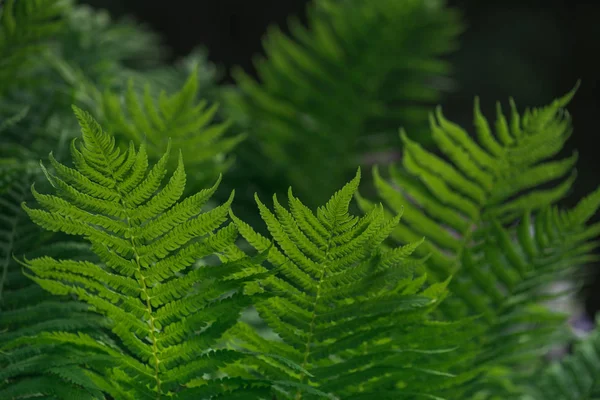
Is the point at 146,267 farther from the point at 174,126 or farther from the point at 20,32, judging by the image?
the point at 20,32

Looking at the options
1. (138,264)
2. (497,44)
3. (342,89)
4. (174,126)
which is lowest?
(138,264)

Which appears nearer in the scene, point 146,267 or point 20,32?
point 146,267

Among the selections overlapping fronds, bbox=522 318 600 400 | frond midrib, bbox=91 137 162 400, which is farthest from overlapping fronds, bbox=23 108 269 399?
overlapping fronds, bbox=522 318 600 400

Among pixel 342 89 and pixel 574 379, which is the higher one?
pixel 342 89

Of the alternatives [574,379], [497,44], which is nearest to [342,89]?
[574,379]

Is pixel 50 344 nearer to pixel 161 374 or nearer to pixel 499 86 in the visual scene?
pixel 161 374

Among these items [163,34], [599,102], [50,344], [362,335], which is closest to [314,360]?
[362,335]
